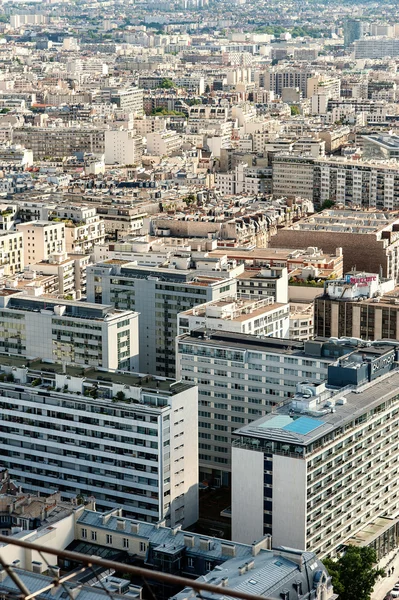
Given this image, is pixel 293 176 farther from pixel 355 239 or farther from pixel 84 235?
pixel 355 239

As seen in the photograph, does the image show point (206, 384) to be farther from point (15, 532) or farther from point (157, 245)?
point (157, 245)

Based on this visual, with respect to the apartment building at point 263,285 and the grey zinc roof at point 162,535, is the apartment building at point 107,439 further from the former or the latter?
the apartment building at point 263,285

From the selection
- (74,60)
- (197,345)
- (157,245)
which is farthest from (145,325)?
(74,60)

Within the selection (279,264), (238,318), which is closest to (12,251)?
(279,264)

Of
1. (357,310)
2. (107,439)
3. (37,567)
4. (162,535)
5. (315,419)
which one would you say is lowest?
(162,535)

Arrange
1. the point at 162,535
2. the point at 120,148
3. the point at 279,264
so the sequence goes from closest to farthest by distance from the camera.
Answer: the point at 162,535 < the point at 279,264 < the point at 120,148

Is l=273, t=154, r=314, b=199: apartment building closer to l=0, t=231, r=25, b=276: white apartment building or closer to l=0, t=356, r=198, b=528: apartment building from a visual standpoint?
l=0, t=231, r=25, b=276: white apartment building
